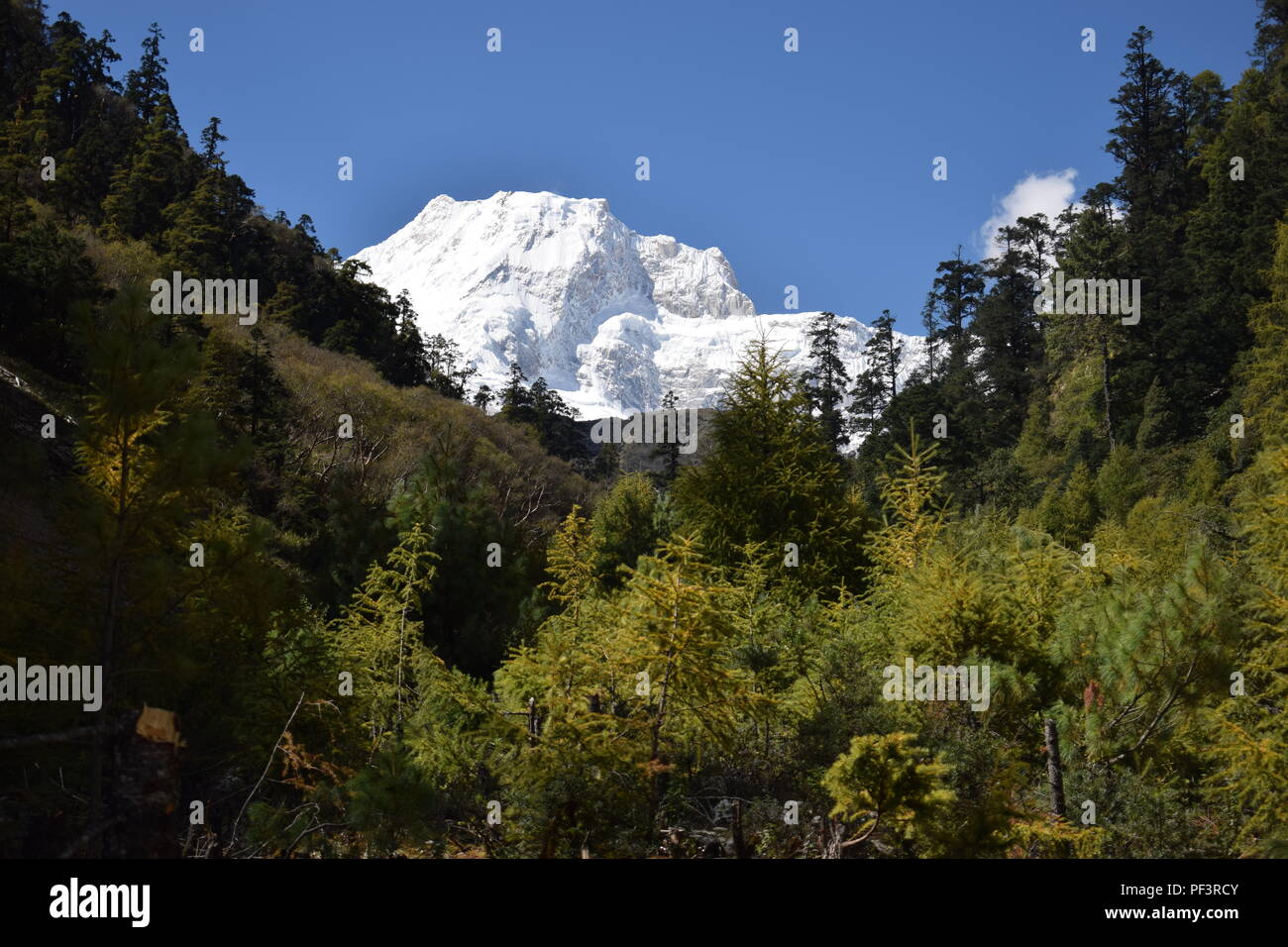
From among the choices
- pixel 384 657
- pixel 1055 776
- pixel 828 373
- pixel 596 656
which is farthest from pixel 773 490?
pixel 828 373

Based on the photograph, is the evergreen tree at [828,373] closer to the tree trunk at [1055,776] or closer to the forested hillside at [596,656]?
the forested hillside at [596,656]

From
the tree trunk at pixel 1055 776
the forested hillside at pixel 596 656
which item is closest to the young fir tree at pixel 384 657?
the forested hillside at pixel 596 656

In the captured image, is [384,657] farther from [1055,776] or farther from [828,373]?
[828,373]

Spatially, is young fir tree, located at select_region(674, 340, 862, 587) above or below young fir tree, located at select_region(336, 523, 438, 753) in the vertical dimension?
above

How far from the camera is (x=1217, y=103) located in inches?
2216

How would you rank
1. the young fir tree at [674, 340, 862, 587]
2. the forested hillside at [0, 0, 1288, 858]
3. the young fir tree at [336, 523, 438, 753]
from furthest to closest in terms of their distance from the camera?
the young fir tree at [674, 340, 862, 587]
the young fir tree at [336, 523, 438, 753]
the forested hillside at [0, 0, 1288, 858]

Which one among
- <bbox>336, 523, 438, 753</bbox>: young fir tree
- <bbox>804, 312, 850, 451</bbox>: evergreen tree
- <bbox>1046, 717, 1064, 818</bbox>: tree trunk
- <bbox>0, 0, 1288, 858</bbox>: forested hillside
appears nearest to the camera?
<bbox>0, 0, 1288, 858</bbox>: forested hillside

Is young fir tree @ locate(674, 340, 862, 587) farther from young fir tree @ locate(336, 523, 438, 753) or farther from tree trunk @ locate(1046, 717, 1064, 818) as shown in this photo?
tree trunk @ locate(1046, 717, 1064, 818)

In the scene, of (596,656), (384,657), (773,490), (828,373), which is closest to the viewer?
(596,656)

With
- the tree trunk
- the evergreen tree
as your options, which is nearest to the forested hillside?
the tree trunk

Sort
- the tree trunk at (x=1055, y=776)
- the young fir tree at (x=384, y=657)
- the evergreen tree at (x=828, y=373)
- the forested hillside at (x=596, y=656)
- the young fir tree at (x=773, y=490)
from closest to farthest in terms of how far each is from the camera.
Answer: the forested hillside at (x=596, y=656) < the tree trunk at (x=1055, y=776) < the young fir tree at (x=384, y=657) < the young fir tree at (x=773, y=490) < the evergreen tree at (x=828, y=373)

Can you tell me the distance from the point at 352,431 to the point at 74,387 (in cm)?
1531

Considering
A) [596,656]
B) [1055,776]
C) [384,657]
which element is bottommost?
[1055,776]
